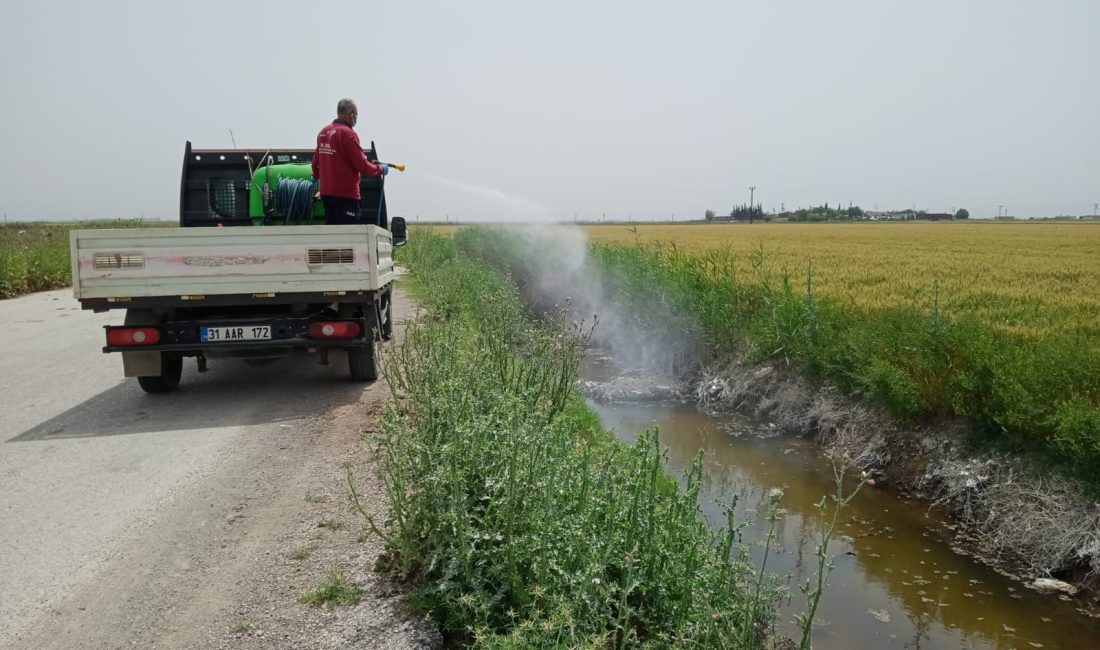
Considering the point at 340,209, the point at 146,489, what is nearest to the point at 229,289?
the point at 340,209

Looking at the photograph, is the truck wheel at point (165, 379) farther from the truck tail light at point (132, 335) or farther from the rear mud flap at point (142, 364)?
the truck tail light at point (132, 335)

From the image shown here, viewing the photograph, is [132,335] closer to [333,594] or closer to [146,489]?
[146,489]

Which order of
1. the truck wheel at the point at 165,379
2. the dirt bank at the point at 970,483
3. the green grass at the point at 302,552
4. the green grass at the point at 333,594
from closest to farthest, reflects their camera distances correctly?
the green grass at the point at 333,594, the green grass at the point at 302,552, the dirt bank at the point at 970,483, the truck wheel at the point at 165,379

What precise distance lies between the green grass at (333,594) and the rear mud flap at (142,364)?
460 cm

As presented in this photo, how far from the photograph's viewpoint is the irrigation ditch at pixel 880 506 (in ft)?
16.7

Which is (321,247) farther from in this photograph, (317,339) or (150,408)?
(150,408)

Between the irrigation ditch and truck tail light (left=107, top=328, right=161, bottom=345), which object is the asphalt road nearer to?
truck tail light (left=107, top=328, right=161, bottom=345)

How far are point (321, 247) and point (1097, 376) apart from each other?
6.67 metres

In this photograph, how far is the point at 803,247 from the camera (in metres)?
19.3

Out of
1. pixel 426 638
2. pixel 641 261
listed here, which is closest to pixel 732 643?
pixel 426 638

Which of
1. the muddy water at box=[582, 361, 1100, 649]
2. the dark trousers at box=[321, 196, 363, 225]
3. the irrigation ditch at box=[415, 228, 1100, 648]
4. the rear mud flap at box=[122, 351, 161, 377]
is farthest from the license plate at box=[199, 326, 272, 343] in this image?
the muddy water at box=[582, 361, 1100, 649]

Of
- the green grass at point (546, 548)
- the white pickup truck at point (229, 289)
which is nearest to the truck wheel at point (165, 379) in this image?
the white pickup truck at point (229, 289)

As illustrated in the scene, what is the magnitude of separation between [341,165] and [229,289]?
1.93m

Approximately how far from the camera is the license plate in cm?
715
